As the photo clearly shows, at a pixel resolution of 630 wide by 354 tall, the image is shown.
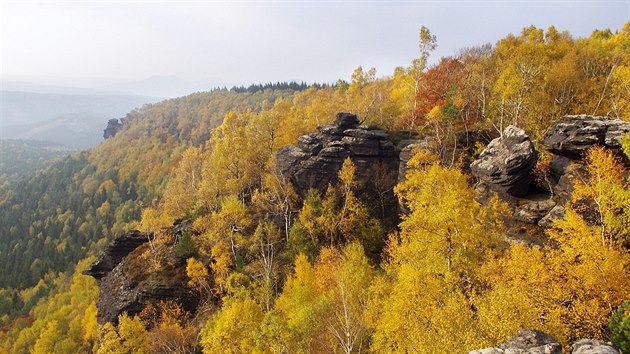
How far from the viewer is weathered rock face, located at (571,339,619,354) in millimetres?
17484

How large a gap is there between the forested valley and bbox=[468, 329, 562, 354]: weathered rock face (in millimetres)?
1889

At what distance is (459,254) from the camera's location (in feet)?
92.5

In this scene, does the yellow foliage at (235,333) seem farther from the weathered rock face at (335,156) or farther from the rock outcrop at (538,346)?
the weathered rock face at (335,156)

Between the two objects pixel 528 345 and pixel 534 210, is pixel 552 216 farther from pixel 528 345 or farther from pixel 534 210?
pixel 528 345

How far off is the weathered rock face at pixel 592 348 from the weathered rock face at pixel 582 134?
2402cm

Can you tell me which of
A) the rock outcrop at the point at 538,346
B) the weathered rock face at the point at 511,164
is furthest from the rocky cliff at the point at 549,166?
the rock outcrop at the point at 538,346

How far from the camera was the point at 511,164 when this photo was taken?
39.2m

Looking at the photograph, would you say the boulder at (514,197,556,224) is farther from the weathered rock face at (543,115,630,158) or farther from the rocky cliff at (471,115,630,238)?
the weathered rock face at (543,115,630,158)

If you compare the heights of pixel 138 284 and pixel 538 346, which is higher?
pixel 538 346

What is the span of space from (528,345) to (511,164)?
2584cm

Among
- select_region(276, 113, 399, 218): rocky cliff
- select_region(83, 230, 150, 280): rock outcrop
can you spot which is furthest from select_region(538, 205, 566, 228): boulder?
select_region(83, 230, 150, 280): rock outcrop

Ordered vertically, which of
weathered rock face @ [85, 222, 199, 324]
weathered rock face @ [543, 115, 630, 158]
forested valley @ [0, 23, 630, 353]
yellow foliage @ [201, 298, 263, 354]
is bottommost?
weathered rock face @ [85, 222, 199, 324]

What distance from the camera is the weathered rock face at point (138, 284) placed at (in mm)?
55906

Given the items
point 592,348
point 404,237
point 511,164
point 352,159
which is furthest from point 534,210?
point 352,159
